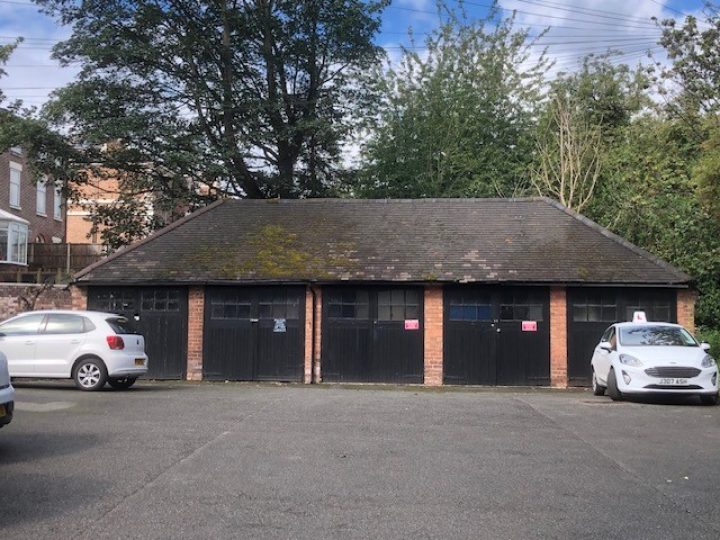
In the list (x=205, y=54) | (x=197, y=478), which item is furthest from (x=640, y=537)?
(x=205, y=54)

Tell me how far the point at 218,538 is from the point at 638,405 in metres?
10.3

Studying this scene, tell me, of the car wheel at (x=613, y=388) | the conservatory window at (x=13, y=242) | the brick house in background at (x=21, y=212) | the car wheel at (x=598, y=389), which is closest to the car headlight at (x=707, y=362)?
the car wheel at (x=613, y=388)

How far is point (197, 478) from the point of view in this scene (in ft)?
22.9

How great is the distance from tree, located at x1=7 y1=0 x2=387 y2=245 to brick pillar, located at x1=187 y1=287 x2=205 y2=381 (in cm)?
765

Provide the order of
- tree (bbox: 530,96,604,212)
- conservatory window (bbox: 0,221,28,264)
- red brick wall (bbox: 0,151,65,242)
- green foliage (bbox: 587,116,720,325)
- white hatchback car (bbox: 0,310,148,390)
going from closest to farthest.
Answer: white hatchback car (bbox: 0,310,148,390), green foliage (bbox: 587,116,720,325), tree (bbox: 530,96,604,212), conservatory window (bbox: 0,221,28,264), red brick wall (bbox: 0,151,65,242)

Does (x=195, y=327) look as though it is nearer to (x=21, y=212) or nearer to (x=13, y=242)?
(x=13, y=242)

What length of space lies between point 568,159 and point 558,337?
39.3 feet

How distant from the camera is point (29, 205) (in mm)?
41375

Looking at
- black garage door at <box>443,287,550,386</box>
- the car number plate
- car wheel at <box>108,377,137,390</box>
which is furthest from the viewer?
black garage door at <box>443,287,550,386</box>

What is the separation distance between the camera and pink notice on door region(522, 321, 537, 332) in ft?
62.2

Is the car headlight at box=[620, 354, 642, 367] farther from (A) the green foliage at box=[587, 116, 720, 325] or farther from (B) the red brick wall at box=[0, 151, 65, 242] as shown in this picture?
(B) the red brick wall at box=[0, 151, 65, 242]

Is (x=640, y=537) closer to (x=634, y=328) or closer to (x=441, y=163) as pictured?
(x=634, y=328)

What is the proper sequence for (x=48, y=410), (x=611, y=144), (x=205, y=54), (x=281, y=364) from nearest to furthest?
(x=48, y=410)
(x=281, y=364)
(x=205, y=54)
(x=611, y=144)

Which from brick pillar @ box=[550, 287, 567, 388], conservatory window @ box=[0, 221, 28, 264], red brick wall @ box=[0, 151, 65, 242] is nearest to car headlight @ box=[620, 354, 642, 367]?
brick pillar @ box=[550, 287, 567, 388]
